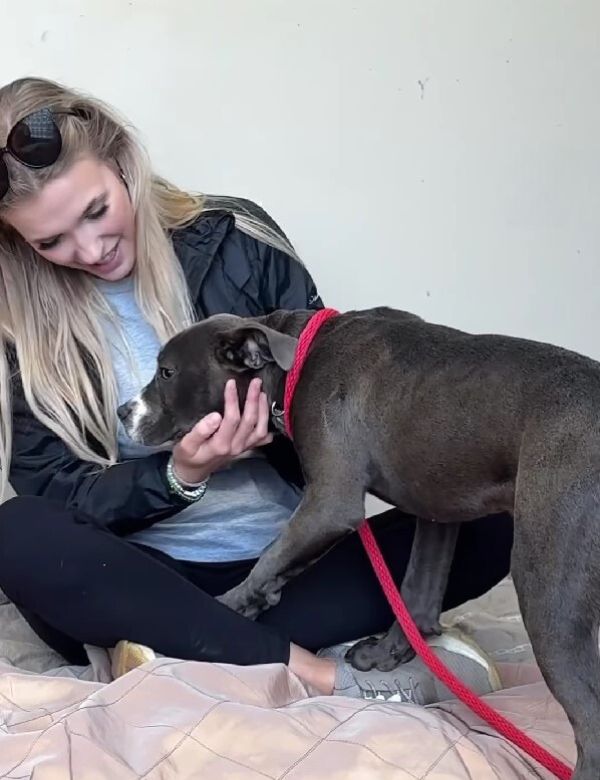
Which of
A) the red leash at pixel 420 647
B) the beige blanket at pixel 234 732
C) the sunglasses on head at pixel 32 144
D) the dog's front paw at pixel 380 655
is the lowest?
the dog's front paw at pixel 380 655

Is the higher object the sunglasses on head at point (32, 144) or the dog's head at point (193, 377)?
the sunglasses on head at point (32, 144)

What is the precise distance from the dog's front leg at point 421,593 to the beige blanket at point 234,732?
0.18 metres

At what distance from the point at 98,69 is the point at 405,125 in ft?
2.77

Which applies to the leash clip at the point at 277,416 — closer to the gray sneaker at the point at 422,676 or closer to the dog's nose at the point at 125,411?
the dog's nose at the point at 125,411

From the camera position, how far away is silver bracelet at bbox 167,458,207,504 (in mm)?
1905

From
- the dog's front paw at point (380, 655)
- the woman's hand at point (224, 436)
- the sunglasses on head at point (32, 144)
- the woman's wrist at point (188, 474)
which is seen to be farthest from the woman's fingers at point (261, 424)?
the sunglasses on head at point (32, 144)

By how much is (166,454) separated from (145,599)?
0.29m

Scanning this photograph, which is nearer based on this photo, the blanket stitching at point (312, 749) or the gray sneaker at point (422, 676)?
the blanket stitching at point (312, 749)

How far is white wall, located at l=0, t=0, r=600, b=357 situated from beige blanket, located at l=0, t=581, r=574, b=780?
141cm

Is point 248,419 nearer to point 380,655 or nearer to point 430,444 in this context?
point 430,444

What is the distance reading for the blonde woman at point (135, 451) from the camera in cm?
185

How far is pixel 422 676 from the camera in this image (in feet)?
6.35

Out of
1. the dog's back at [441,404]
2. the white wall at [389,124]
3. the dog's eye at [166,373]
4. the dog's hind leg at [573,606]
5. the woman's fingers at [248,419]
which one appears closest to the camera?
the dog's hind leg at [573,606]

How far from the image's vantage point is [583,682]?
4.65 feet
